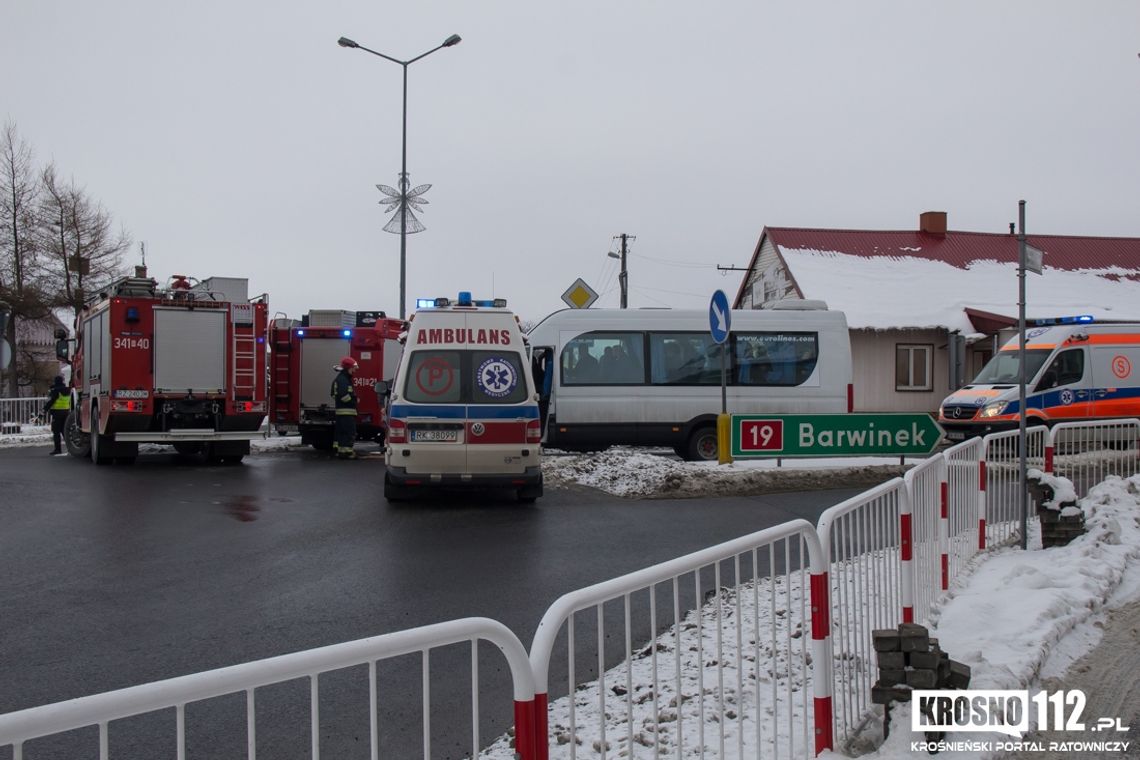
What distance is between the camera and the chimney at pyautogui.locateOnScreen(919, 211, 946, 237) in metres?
36.3

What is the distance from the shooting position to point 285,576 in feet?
27.8

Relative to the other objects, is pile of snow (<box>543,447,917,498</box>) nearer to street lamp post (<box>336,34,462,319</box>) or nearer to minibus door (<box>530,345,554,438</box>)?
minibus door (<box>530,345,554,438</box>)

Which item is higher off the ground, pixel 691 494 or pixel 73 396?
pixel 73 396

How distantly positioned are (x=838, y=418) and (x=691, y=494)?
307cm

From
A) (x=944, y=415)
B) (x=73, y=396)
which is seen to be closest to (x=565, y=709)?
(x=944, y=415)

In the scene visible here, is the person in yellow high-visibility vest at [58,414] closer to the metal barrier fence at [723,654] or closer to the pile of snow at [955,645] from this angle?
the pile of snow at [955,645]

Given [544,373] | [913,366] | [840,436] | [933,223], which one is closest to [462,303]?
[544,373]

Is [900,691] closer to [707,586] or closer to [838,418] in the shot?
[707,586]

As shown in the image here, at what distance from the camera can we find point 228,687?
2.23 m

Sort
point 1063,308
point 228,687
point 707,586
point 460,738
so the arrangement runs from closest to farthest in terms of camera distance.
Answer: point 228,687, point 707,586, point 460,738, point 1063,308

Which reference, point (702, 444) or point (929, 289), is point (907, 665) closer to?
point (702, 444)

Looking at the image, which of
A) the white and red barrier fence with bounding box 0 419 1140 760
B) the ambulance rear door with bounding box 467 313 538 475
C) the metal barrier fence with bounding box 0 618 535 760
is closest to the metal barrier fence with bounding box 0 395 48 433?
the ambulance rear door with bounding box 467 313 538 475

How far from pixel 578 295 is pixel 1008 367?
8.66 meters

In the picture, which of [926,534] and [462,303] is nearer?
[926,534]
